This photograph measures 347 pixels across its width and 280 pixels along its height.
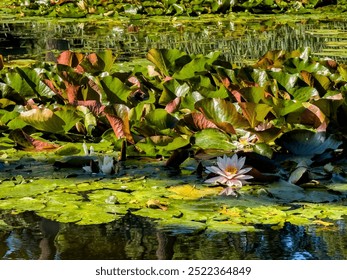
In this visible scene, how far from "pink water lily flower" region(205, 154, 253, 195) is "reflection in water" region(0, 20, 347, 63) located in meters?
3.62

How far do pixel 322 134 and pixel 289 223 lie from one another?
3.15 ft

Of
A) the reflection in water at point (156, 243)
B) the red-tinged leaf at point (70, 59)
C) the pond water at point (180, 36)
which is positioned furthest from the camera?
the pond water at point (180, 36)

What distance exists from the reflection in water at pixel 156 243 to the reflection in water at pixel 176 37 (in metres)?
4.22

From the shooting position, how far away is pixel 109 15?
38.7ft

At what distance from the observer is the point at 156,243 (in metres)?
2.81

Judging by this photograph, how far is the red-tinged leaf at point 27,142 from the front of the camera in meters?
4.05

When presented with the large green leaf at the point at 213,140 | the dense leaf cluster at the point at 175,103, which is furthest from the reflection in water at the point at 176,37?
the large green leaf at the point at 213,140

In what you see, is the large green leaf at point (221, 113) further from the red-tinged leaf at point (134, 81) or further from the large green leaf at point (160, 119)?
the red-tinged leaf at point (134, 81)

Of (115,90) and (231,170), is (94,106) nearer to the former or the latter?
(115,90)

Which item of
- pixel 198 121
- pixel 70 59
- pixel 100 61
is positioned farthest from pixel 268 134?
pixel 70 59

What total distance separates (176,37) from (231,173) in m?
5.87

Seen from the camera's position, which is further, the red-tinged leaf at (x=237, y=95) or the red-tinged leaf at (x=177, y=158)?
the red-tinged leaf at (x=237, y=95)
